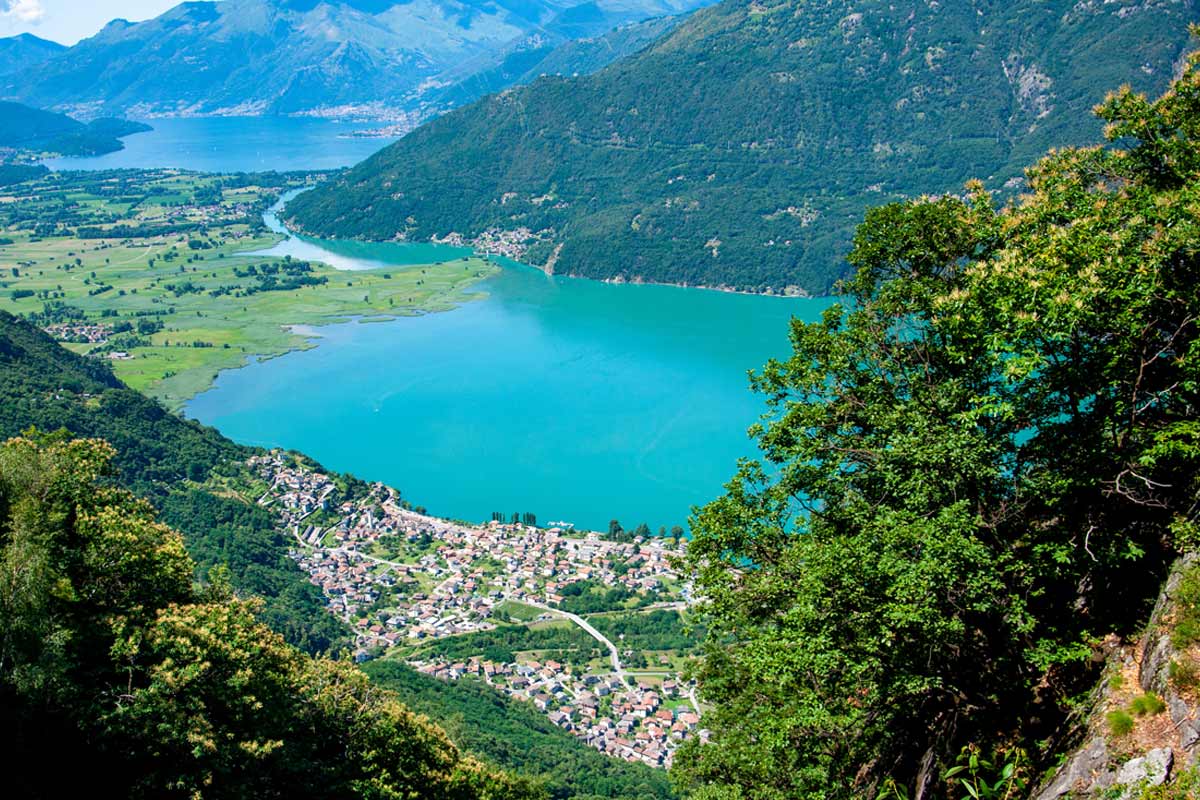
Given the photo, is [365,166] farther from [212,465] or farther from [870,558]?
[870,558]

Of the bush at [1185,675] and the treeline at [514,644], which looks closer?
the bush at [1185,675]

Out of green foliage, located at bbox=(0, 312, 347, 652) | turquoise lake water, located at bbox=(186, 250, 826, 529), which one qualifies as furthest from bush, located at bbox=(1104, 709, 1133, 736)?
turquoise lake water, located at bbox=(186, 250, 826, 529)

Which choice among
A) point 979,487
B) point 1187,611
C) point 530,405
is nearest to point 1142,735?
point 1187,611

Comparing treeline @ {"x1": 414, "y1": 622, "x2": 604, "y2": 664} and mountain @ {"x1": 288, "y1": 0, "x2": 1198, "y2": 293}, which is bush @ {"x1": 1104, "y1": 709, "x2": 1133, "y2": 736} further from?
mountain @ {"x1": 288, "y1": 0, "x2": 1198, "y2": 293}

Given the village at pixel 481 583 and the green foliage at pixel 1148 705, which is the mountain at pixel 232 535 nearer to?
the village at pixel 481 583

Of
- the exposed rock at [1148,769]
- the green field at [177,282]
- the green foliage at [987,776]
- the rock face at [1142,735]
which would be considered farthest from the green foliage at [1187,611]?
the green field at [177,282]

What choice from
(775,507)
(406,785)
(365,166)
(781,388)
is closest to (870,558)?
(775,507)
